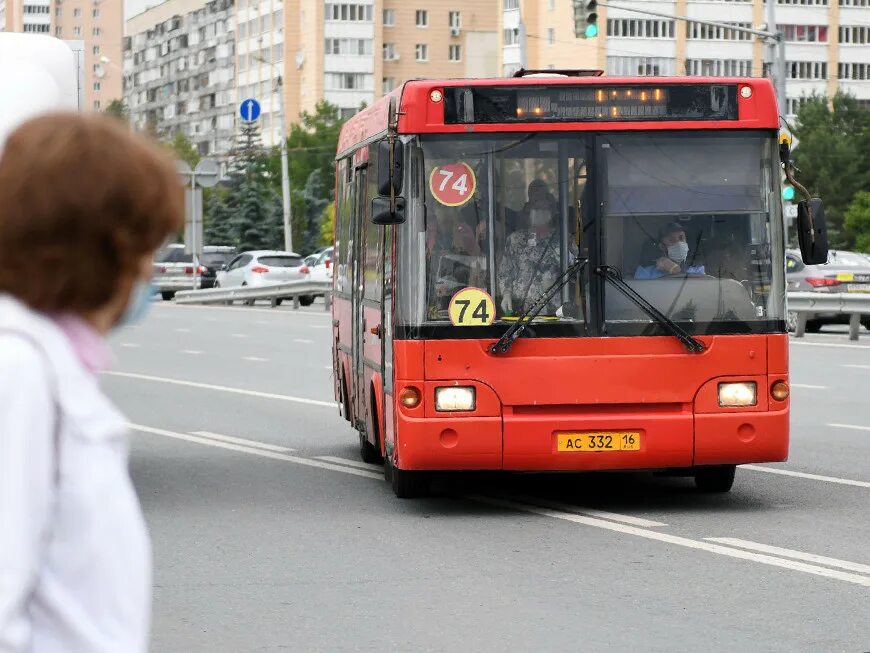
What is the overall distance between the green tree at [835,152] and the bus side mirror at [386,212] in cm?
10412

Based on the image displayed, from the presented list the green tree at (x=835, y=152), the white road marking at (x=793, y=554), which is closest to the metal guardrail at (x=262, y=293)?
the white road marking at (x=793, y=554)

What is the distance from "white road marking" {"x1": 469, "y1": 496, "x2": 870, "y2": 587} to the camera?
8.87 metres

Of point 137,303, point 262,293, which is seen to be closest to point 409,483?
point 137,303

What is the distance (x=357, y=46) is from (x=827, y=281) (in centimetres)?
12101

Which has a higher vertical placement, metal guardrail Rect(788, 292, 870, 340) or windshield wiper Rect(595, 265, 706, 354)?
windshield wiper Rect(595, 265, 706, 354)

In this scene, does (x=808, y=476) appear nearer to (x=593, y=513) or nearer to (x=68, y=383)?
(x=593, y=513)

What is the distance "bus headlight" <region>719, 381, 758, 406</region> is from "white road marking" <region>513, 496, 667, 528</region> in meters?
0.87

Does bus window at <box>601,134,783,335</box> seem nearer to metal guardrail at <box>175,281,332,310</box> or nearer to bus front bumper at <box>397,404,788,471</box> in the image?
bus front bumper at <box>397,404,788,471</box>

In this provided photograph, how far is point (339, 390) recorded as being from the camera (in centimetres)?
1520

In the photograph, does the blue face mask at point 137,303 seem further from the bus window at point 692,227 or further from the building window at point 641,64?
the building window at point 641,64

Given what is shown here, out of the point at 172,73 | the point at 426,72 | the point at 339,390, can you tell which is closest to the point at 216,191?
the point at 426,72

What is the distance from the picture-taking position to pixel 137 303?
106 inches

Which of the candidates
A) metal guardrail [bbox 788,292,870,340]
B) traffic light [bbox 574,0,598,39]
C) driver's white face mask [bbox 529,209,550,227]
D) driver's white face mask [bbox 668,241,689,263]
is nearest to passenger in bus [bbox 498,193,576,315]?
driver's white face mask [bbox 529,209,550,227]

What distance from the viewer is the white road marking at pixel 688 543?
887cm
